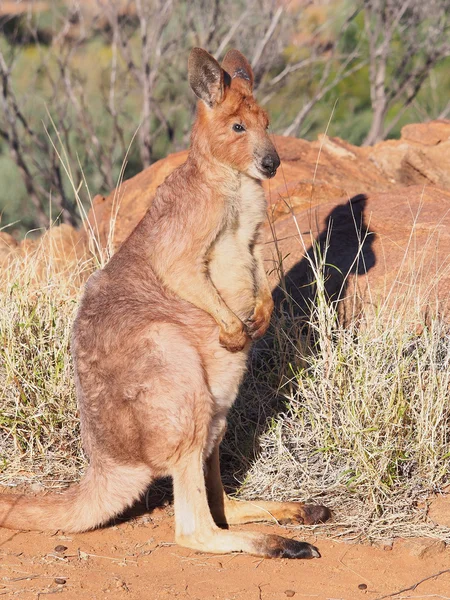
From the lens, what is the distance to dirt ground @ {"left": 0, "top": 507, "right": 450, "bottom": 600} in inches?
126

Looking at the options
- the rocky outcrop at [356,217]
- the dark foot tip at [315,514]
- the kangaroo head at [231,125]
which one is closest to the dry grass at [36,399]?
the rocky outcrop at [356,217]

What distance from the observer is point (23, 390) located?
14.3 ft

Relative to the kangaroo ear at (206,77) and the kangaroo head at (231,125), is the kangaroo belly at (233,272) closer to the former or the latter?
the kangaroo head at (231,125)

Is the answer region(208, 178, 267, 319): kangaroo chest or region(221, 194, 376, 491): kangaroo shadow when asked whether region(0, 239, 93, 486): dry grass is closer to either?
region(221, 194, 376, 491): kangaroo shadow

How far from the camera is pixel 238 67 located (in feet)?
13.0

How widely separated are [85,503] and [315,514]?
1067 millimetres

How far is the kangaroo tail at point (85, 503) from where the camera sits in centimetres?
350

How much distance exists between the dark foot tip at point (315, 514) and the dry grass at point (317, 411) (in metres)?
0.06

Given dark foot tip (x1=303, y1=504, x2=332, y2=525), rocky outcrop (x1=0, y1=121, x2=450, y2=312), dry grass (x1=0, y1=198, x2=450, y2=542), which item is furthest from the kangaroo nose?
dark foot tip (x1=303, y1=504, x2=332, y2=525)

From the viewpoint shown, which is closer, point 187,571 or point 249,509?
point 187,571

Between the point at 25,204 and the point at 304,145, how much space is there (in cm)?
682

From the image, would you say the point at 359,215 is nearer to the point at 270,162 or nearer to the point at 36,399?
the point at 270,162

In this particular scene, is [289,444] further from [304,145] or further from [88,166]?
[88,166]

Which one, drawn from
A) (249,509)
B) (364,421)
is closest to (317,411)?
(364,421)
